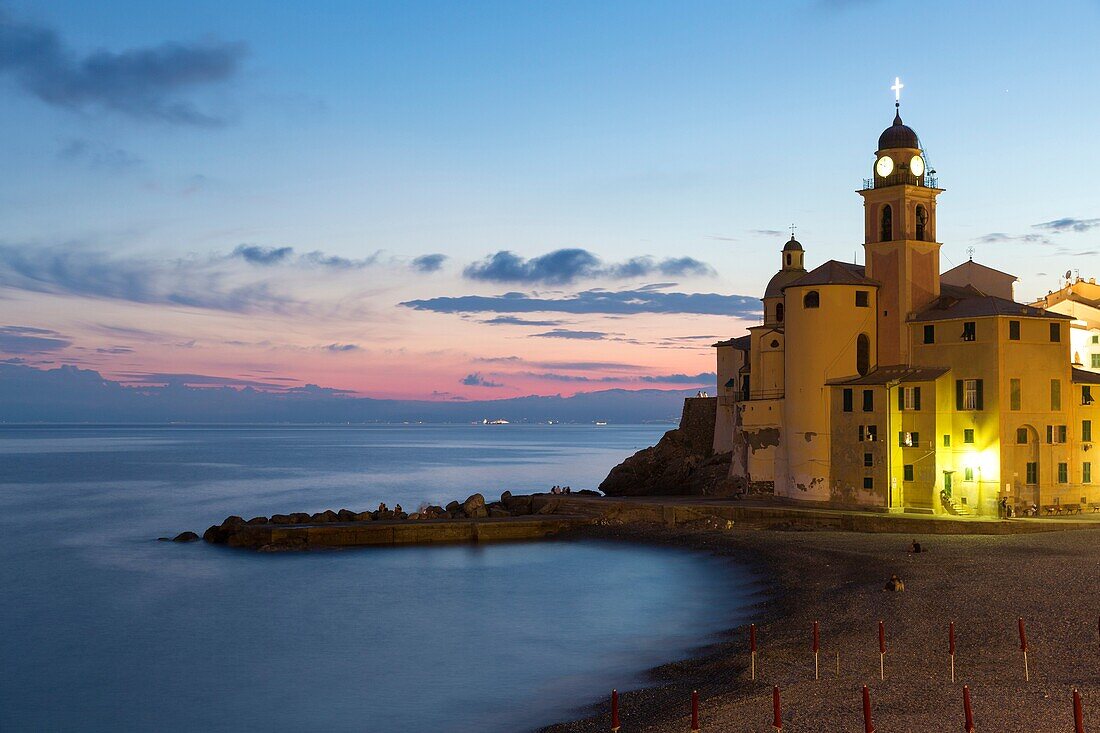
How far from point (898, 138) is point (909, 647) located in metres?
31.3

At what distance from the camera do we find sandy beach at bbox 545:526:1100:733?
17203 mm

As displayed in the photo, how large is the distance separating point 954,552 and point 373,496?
5907 cm

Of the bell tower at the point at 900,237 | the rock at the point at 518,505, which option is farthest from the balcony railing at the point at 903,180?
the rock at the point at 518,505

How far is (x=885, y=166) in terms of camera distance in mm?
47562

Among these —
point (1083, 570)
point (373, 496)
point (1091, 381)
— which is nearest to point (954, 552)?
point (1083, 570)

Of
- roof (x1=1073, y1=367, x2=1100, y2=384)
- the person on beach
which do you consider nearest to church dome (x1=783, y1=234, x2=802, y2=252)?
roof (x1=1073, y1=367, x2=1100, y2=384)

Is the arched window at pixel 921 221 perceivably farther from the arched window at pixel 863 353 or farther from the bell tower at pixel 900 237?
the arched window at pixel 863 353

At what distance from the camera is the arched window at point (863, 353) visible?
155ft

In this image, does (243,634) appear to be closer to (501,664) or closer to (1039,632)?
(501,664)

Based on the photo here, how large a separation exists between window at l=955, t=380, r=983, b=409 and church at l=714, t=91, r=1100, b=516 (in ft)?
0.20

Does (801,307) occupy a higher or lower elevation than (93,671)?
higher

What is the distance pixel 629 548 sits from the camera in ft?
153

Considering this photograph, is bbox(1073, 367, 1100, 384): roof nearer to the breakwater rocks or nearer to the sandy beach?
the sandy beach

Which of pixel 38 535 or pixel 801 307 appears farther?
pixel 38 535
